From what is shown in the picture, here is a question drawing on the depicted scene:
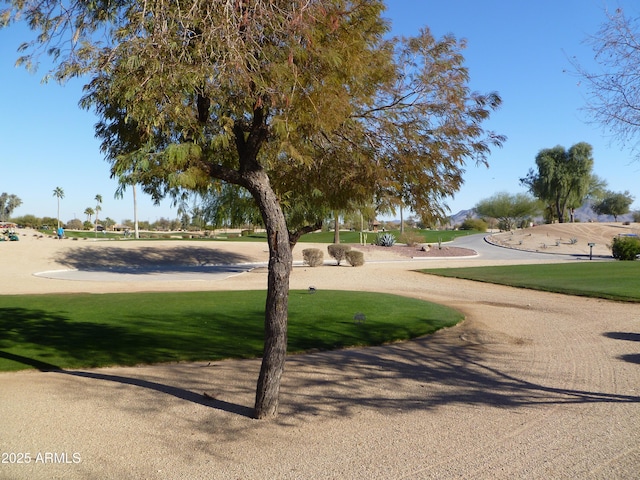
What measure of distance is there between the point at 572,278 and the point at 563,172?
57723 millimetres

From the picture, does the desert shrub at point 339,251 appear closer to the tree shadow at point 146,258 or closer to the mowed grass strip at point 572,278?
the mowed grass strip at point 572,278

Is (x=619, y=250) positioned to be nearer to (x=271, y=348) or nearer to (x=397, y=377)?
(x=397, y=377)

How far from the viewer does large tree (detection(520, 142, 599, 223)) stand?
78188 mm

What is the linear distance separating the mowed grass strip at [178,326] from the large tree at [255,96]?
12.9ft

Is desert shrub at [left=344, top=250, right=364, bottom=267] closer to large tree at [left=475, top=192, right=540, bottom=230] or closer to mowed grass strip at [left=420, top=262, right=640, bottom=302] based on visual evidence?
mowed grass strip at [left=420, top=262, right=640, bottom=302]

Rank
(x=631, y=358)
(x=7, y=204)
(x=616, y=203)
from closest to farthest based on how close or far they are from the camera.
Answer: (x=631, y=358)
(x=616, y=203)
(x=7, y=204)

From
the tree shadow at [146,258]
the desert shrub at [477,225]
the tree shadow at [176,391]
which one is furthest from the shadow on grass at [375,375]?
the desert shrub at [477,225]

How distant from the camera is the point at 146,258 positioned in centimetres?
4300

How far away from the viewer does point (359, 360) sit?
9.93 m

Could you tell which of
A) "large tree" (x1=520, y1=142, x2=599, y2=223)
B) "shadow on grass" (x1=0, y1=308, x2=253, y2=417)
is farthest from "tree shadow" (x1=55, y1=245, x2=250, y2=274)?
"large tree" (x1=520, y1=142, x2=599, y2=223)

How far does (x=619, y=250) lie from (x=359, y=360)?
35.6 m

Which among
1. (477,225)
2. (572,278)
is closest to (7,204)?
(477,225)

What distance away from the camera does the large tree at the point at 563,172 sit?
78.2 metres

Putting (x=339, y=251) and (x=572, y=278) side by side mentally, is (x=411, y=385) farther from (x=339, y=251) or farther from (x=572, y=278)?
(x=339, y=251)
